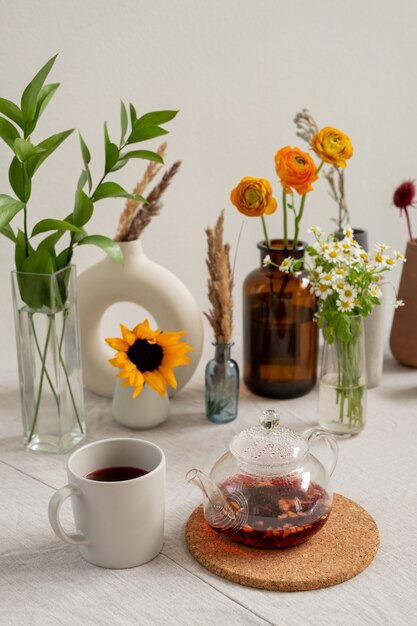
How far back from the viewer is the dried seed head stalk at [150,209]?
124 centimetres

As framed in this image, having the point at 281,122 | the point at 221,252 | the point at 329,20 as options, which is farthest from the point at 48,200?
the point at 329,20

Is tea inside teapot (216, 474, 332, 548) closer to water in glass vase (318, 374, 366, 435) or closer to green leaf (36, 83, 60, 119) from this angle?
water in glass vase (318, 374, 366, 435)

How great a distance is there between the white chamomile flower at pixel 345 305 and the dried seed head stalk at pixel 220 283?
0.49 feet

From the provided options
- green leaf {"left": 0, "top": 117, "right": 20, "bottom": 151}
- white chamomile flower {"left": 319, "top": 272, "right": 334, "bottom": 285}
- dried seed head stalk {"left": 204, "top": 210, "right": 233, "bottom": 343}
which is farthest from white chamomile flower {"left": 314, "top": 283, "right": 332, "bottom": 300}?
green leaf {"left": 0, "top": 117, "right": 20, "bottom": 151}

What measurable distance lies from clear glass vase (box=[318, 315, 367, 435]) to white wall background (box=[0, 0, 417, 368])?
0.43 m

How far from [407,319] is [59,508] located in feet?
2.43

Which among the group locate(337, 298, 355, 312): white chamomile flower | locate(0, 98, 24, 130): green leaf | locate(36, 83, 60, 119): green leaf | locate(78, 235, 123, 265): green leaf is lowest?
locate(337, 298, 355, 312): white chamomile flower

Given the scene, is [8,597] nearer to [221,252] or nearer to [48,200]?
[221,252]

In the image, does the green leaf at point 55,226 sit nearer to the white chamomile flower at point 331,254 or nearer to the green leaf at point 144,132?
the green leaf at point 144,132

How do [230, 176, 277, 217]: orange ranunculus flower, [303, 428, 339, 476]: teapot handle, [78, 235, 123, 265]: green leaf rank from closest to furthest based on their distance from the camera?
1. [303, 428, 339, 476]: teapot handle
2. [78, 235, 123, 265]: green leaf
3. [230, 176, 277, 217]: orange ranunculus flower

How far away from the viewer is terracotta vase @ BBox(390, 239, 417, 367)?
139 centimetres

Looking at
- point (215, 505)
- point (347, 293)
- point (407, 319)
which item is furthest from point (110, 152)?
point (407, 319)

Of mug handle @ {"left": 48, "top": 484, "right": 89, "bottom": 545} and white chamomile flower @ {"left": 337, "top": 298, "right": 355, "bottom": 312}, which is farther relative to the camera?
white chamomile flower @ {"left": 337, "top": 298, "right": 355, "bottom": 312}

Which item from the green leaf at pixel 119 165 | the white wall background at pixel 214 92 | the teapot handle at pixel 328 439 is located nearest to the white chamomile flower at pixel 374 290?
the teapot handle at pixel 328 439
